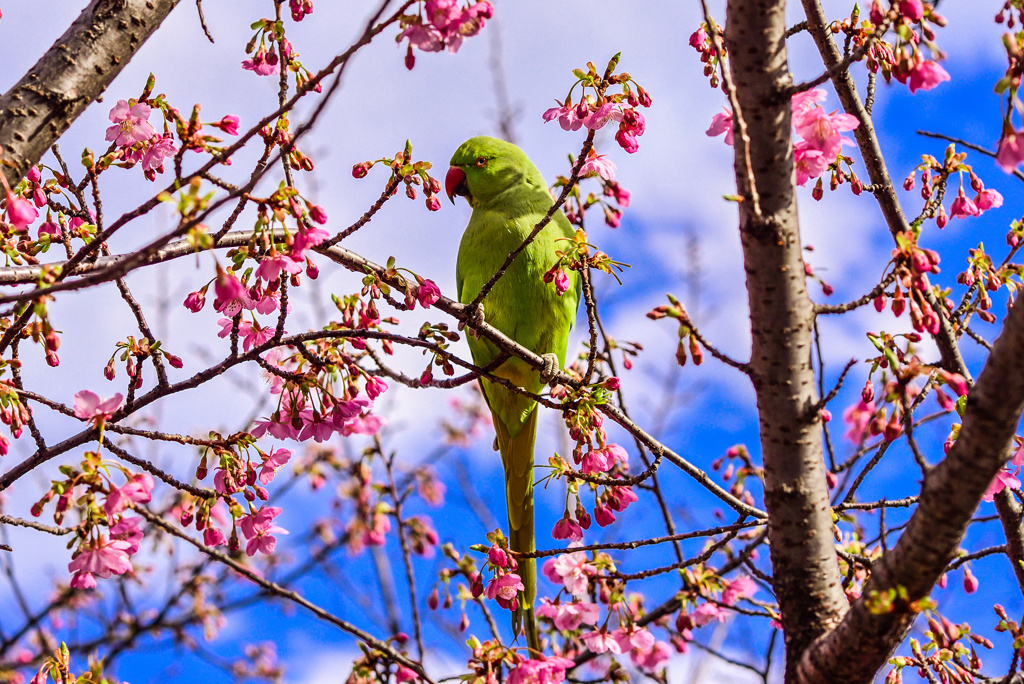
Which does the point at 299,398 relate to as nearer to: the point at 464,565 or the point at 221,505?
the point at 221,505

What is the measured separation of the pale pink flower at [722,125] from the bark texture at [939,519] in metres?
0.81

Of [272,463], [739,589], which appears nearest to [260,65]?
[272,463]

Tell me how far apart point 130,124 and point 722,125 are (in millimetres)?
1596

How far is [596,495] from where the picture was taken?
103 inches

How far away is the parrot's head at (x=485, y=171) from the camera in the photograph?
13.4 feet

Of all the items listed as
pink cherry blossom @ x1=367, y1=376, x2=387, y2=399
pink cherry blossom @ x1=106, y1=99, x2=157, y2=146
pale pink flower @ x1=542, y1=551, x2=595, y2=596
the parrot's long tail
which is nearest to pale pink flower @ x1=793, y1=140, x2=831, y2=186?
pink cherry blossom @ x1=367, y1=376, x2=387, y2=399

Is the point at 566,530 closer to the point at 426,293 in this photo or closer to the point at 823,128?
the point at 426,293

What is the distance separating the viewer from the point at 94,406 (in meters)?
1.89

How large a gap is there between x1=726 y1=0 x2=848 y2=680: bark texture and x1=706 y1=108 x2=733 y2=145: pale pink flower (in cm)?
23

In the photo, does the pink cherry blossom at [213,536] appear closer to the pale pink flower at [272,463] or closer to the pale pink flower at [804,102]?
the pale pink flower at [272,463]

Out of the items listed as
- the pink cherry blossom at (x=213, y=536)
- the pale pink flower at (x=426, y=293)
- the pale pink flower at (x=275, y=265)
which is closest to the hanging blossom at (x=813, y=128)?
the pale pink flower at (x=426, y=293)

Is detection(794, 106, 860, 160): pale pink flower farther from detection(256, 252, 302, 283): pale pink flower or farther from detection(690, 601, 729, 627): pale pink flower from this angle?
detection(690, 601, 729, 627): pale pink flower

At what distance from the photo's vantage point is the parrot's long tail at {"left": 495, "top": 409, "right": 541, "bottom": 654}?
2949mm

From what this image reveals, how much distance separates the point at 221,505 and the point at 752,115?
1.80 meters
